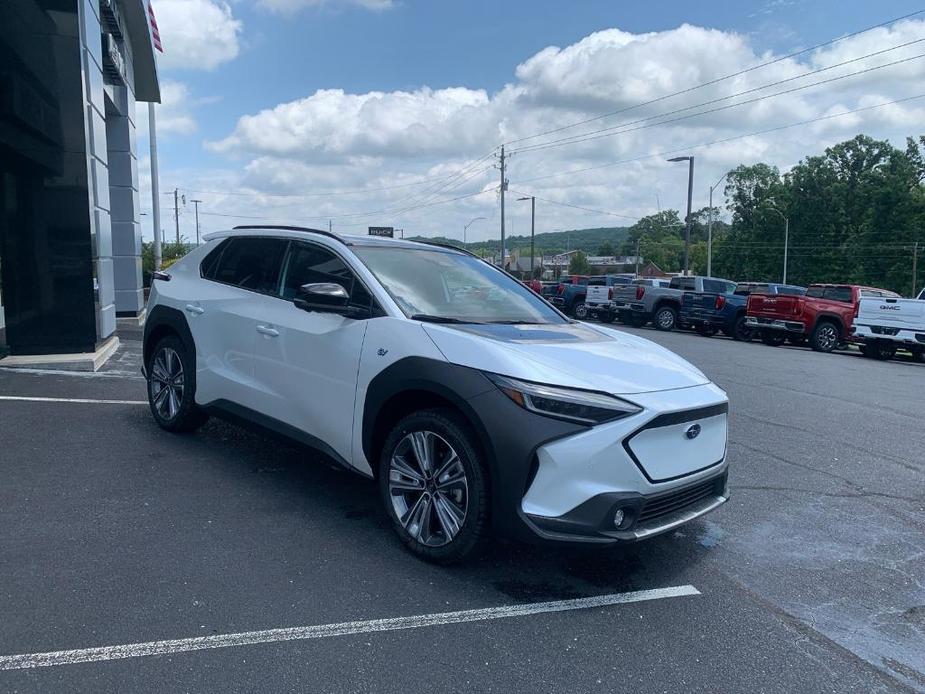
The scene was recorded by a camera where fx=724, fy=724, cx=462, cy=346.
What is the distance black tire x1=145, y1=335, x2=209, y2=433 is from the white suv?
29 centimetres

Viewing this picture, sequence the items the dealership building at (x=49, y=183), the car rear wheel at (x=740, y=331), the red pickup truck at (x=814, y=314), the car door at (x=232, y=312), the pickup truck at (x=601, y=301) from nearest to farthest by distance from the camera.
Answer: the car door at (x=232, y=312) < the dealership building at (x=49, y=183) < the red pickup truck at (x=814, y=314) < the car rear wheel at (x=740, y=331) < the pickup truck at (x=601, y=301)

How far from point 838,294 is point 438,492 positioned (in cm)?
1989

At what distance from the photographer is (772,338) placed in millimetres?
21328

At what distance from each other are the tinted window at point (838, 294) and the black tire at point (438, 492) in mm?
19306

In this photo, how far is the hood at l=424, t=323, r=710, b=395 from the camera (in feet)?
11.6

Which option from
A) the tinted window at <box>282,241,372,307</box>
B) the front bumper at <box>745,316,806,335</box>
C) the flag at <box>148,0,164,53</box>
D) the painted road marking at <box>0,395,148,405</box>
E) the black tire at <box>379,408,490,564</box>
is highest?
the flag at <box>148,0,164,53</box>

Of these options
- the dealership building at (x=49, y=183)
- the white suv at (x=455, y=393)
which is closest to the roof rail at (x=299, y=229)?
the white suv at (x=455, y=393)

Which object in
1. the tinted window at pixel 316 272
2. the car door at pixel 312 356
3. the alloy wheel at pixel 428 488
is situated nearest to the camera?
the alloy wheel at pixel 428 488

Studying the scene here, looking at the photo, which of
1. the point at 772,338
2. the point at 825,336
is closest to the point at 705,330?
the point at 772,338

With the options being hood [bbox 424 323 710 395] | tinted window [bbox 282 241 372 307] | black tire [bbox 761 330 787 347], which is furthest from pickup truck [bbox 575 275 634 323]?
hood [bbox 424 323 710 395]

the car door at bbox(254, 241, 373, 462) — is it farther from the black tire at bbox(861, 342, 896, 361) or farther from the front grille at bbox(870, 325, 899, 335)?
the black tire at bbox(861, 342, 896, 361)

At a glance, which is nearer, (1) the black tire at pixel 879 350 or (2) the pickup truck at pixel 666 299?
(1) the black tire at pixel 879 350

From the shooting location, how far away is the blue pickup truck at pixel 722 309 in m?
22.7

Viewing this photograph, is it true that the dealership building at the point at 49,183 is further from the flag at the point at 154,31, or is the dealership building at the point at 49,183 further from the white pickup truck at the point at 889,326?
the white pickup truck at the point at 889,326
